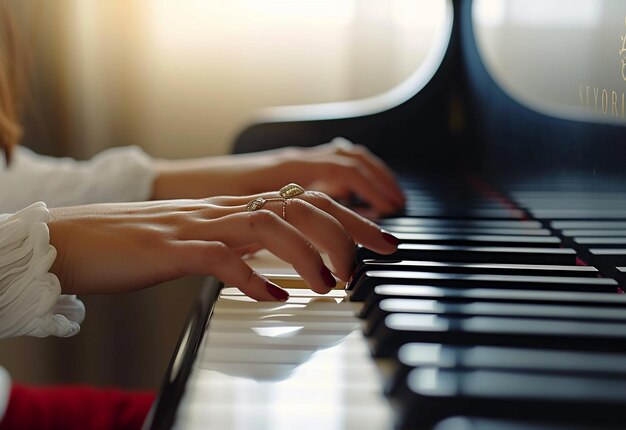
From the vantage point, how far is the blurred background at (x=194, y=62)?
7.29 ft

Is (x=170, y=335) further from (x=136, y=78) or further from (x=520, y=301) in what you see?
(x=520, y=301)

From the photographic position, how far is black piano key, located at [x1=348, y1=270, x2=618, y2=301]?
0.71 metres

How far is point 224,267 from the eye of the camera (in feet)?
2.48

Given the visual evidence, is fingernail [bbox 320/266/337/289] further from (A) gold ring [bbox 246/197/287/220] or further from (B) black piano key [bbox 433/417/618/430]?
(B) black piano key [bbox 433/417/618/430]

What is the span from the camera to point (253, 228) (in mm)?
772

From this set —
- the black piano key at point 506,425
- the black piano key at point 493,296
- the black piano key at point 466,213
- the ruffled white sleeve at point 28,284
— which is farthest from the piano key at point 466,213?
the black piano key at point 506,425

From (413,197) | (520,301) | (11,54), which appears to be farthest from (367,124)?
(520,301)

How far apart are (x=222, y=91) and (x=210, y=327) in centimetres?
165

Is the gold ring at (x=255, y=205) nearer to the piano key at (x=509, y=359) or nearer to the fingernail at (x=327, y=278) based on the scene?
the fingernail at (x=327, y=278)

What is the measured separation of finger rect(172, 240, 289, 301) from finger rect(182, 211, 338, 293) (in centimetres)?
2

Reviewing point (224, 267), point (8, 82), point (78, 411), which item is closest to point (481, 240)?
point (224, 267)

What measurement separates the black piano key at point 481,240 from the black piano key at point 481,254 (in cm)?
Answer: 2

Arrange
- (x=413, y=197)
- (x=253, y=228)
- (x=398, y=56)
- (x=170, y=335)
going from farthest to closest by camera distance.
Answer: (x=170, y=335) < (x=398, y=56) < (x=413, y=197) < (x=253, y=228)

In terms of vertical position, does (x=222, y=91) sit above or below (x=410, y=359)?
below
